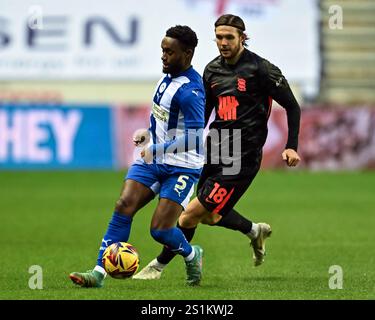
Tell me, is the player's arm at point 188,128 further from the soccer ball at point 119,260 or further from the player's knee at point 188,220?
the player's knee at point 188,220

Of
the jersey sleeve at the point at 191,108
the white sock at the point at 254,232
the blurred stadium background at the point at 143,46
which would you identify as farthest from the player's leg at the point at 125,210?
the blurred stadium background at the point at 143,46

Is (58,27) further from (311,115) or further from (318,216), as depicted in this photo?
(318,216)

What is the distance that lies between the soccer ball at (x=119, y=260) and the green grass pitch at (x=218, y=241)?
0.48 ft

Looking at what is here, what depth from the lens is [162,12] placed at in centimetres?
3369

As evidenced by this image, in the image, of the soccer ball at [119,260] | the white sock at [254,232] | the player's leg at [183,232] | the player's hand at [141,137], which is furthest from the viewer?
the white sock at [254,232]

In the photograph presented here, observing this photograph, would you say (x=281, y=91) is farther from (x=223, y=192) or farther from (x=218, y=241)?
(x=218, y=241)

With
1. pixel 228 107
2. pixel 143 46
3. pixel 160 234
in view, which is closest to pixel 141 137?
pixel 160 234

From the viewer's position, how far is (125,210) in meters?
9.03

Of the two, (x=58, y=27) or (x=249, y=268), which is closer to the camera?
(x=249, y=268)

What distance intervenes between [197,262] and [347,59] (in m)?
25.7

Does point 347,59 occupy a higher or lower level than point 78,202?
higher

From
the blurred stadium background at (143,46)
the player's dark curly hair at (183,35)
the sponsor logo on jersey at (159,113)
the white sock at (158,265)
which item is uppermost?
the blurred stadium background at (143,46)

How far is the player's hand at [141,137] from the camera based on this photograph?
9175 mm
